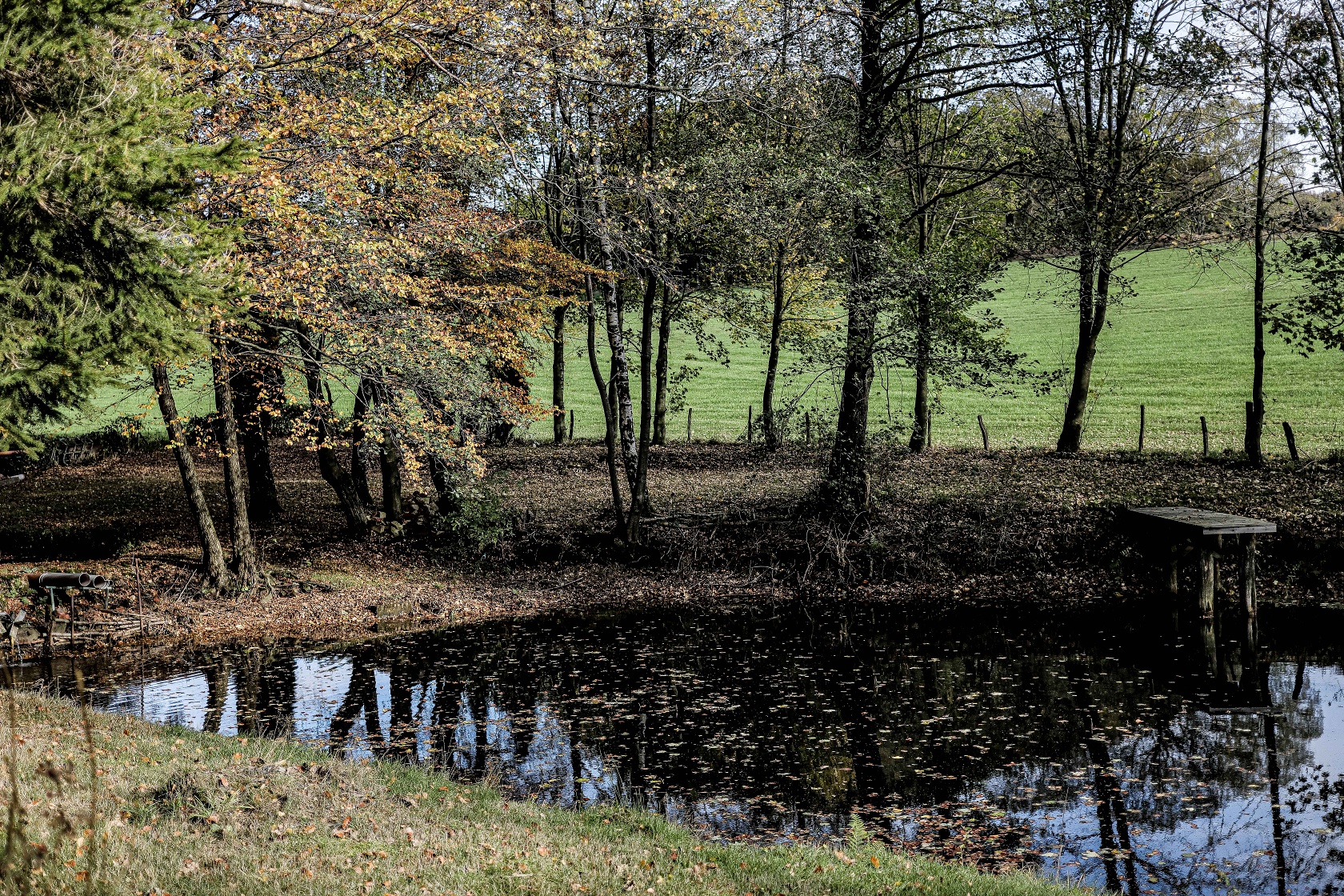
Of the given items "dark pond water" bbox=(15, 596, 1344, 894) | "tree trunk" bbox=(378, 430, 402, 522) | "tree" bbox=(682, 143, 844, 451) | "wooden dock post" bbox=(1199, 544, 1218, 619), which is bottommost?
"dark pond water" bbox=(15, 596, 1344, 894)

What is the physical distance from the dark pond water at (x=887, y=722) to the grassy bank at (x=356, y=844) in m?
1.31

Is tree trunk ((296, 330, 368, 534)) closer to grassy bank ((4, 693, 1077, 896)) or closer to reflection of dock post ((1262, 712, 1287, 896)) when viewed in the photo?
grassy bank ((4, 693, 1077, 896))

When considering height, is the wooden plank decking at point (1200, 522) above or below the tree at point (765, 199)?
below

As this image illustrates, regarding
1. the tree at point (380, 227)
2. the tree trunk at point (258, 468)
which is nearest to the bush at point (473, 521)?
the tree at point (380, 227)

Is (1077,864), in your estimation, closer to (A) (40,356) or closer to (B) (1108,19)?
(A) (40,356)

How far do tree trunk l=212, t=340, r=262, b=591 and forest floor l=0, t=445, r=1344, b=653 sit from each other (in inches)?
22.6

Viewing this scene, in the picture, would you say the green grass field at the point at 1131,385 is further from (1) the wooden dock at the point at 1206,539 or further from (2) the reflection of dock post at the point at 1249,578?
(2) the reflection of dock post at the point at 1249,578

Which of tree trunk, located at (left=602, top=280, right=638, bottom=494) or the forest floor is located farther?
tree trunk, located at (left=602, top=280, right=638, bottom=494)

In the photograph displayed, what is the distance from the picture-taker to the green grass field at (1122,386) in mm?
29922

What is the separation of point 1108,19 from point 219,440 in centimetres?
1802

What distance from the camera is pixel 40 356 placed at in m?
7.82

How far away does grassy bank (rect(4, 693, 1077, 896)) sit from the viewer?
5660 mm

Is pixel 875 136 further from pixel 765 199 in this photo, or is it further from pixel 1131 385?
pixel 1131 385

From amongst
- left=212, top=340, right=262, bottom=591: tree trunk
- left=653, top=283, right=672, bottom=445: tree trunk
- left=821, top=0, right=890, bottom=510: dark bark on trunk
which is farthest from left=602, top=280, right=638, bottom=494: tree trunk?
left=212, top=340, right=262, bottom=591: tree trunk
